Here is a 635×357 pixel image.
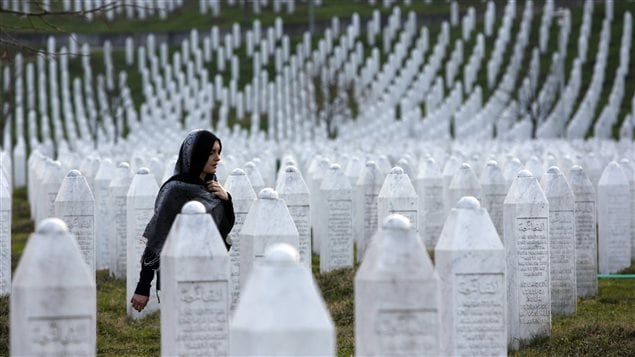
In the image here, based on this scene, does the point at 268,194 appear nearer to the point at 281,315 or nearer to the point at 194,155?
the point at 194,155

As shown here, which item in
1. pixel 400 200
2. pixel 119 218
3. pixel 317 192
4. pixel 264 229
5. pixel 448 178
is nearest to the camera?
pixel 264 229

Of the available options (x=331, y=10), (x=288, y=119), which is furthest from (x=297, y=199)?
(x=331, y=10)

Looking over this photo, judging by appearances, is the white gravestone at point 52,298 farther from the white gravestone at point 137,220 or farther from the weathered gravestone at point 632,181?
the weathered gravestone at point 632,181

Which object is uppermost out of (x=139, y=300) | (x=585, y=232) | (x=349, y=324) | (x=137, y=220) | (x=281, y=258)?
(x=281, y=258)

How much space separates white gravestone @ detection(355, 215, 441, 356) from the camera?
24.6 ft

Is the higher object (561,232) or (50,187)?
(50,187)

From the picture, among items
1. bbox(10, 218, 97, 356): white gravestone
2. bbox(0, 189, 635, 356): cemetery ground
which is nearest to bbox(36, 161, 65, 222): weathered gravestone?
bbox(0, 189, 635, 356): cemetery ground

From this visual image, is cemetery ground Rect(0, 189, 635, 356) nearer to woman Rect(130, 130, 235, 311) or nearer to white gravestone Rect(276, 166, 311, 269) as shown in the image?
white gravestone Rect(276, 166, 311, 269)

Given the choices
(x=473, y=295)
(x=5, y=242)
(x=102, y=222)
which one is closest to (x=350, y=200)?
(x=102, y=222)

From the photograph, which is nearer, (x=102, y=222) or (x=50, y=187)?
(x=50, y=187)

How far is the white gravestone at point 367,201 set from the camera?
18.4m

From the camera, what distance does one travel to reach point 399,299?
24.6 ft

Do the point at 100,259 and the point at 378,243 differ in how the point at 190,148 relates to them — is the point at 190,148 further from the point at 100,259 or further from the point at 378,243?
the point at 100,259

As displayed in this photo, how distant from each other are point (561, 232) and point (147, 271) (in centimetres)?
489
